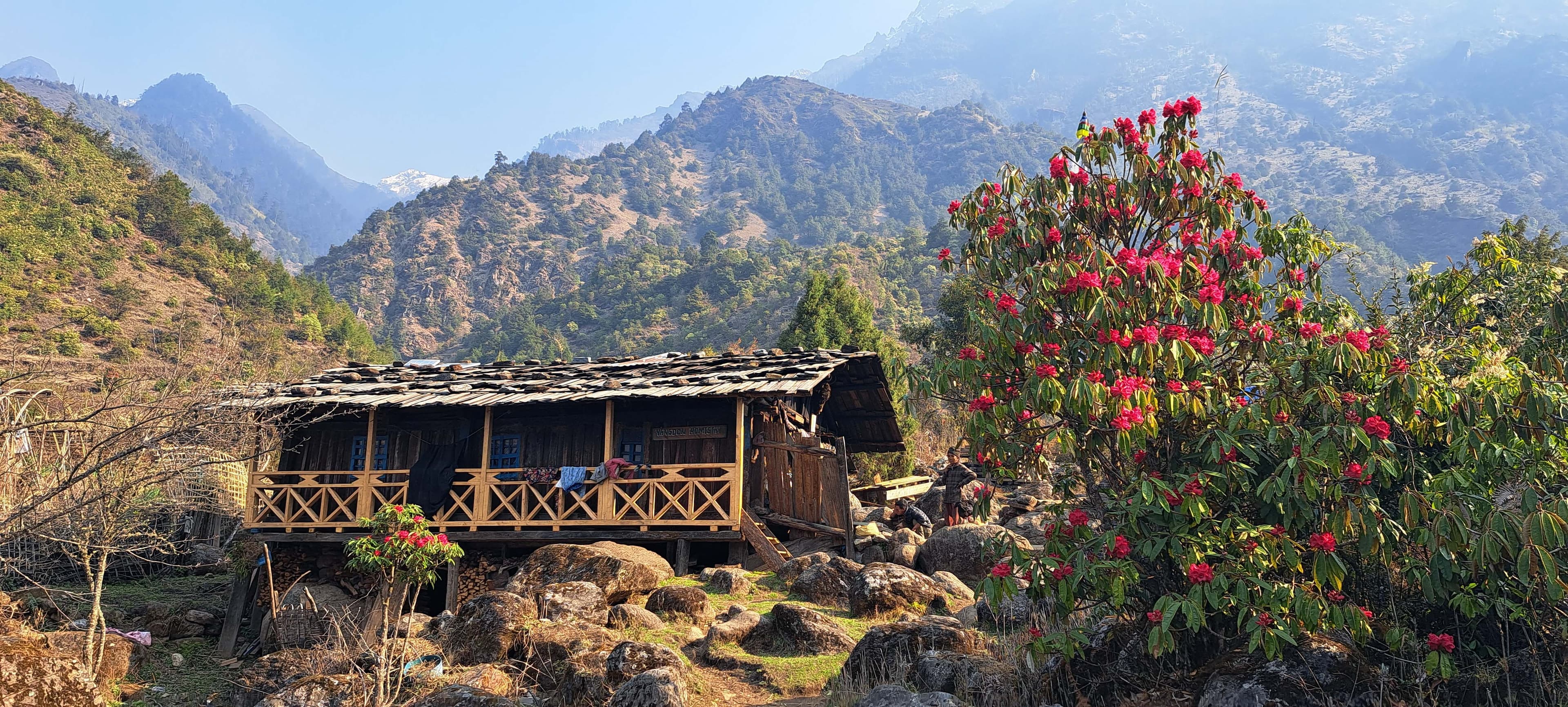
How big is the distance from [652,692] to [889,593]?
4.87 m

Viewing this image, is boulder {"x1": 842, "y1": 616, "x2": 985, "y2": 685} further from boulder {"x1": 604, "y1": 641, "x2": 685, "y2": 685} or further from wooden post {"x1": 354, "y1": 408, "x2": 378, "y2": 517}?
wooden post {"x1": 354, "y1": 408, "x2": 378, "y2": 517}

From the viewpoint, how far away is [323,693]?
8.66 m

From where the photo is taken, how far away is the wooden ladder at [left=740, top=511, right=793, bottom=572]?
14812 millimetres

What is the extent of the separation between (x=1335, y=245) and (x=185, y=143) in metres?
233

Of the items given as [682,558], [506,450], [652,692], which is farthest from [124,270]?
[652,692]

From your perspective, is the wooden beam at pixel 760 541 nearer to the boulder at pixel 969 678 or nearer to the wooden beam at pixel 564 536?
the wooden beam at pixel 564 536

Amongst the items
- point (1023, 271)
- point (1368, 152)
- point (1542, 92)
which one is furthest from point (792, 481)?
point (1542, 92)

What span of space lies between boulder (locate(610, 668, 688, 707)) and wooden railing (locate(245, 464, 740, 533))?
21.5 feet

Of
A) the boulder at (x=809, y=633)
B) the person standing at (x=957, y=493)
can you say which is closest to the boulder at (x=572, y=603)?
the boulder at (x=809, y=633)

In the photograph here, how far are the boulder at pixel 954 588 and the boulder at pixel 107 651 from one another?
10645 mm

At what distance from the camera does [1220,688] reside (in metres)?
6.44

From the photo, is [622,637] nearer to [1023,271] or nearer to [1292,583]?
[1023,271]

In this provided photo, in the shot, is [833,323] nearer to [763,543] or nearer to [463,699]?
[763,543]

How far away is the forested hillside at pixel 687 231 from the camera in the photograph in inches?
3022
